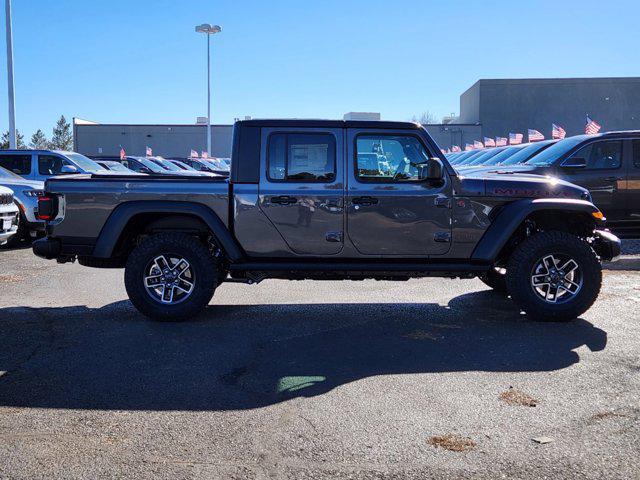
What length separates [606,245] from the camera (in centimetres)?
A: 646

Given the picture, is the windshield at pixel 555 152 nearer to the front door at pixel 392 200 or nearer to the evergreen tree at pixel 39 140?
the front door at pixel 392 200

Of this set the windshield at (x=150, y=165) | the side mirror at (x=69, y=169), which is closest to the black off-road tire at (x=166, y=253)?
the side mirror at (x=69, y=169)

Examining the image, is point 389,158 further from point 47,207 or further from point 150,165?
point 150,165

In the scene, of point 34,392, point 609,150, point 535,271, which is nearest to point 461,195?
point 535,271

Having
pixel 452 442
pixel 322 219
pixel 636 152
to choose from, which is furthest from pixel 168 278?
pixel 636 152

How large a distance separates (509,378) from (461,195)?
2.14 metres

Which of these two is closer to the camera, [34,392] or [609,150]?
[34,392]

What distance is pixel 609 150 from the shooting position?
10.9 meters

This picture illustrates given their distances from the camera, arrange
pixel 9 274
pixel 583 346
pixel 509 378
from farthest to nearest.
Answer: pixel 9 274 → pixel 583 346 → pixel 509 378

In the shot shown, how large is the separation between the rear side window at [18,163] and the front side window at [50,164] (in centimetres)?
24

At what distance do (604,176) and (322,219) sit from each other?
6.64 m

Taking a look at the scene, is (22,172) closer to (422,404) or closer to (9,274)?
(9,274)

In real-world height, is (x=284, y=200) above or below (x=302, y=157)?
below

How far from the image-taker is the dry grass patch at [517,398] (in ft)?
13.3
